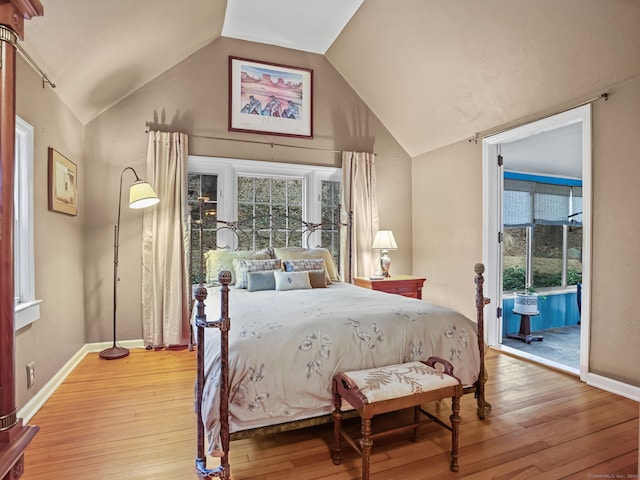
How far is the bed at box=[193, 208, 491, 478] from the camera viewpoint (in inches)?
66.1

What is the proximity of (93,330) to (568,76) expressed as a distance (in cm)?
498

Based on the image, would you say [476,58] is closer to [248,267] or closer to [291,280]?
[291,280]

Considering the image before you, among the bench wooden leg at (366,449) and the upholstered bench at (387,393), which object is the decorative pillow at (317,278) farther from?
the bench wooden leg at (366,449)

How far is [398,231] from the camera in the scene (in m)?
4.93

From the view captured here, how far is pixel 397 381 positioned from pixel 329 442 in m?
0.65

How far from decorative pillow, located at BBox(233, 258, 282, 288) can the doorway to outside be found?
2.30 metres

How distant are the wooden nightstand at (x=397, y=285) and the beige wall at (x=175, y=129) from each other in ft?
5.15

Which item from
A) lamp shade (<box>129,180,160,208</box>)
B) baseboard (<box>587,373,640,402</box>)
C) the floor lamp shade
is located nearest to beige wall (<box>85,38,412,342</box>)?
lamp shade (<box>129,180,160,208</box>)

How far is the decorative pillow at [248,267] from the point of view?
11.0ft

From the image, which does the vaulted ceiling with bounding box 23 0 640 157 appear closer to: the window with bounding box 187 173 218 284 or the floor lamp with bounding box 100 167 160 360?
the floor lamp with bounding box 100 167 160 360

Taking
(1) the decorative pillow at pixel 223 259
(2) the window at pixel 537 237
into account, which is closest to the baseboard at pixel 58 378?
(1) the decorative pillow at pixel 223 259

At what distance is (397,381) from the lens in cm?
174

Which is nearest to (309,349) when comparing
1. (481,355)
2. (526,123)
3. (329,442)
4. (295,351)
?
(295,351)

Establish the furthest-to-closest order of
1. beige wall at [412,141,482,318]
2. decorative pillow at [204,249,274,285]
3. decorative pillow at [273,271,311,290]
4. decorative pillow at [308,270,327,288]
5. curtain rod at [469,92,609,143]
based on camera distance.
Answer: beige wall at [412,141,482,318]
decorative pillow at [204,249,274,285]
decorative pillow at [308,270,327,288]
decorative pillow at [273,271,311,290]
curtain rod at [469,92,609,143]
